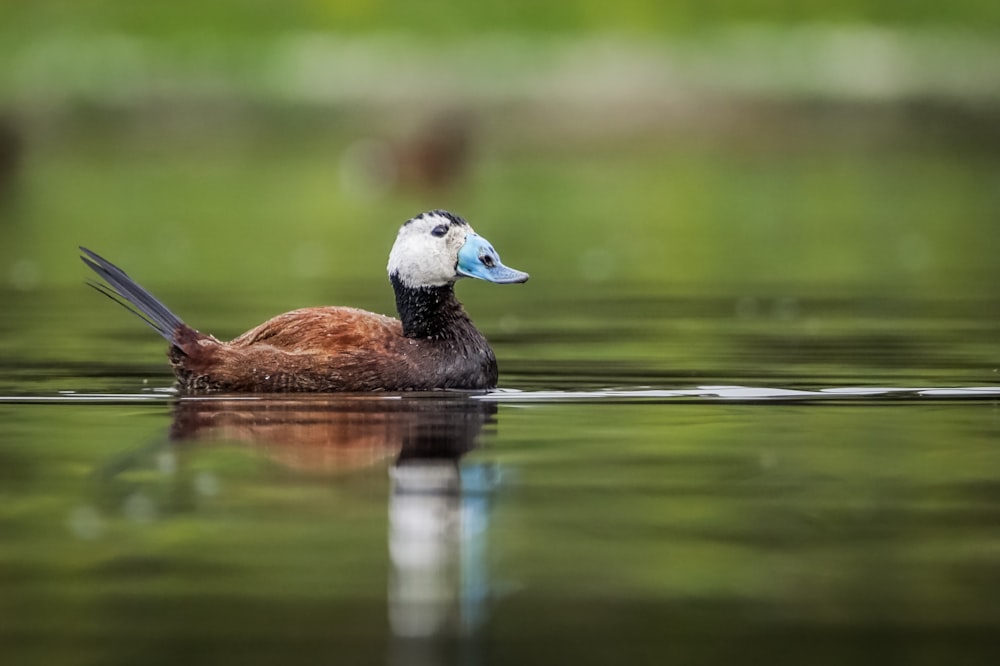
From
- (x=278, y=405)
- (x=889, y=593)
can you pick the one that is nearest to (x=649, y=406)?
(x=278, y=405)

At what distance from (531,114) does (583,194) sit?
60.4 ft

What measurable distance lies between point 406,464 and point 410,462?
0.20ft

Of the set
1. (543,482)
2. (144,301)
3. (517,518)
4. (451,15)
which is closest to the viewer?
(517,518)

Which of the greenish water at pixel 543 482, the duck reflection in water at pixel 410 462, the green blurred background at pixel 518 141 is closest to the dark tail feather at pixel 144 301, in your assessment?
the greenish water at pixel 543 482

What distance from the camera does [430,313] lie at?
10859 mm

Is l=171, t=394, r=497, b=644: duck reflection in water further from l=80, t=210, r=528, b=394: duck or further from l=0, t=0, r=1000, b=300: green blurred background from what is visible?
l=0, t=0, r=1000, b=300: green blurred background

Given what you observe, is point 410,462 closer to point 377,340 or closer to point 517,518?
point 517,518

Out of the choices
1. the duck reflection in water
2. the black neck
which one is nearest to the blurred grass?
the black neck

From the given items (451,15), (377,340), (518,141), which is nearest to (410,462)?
(377,340)

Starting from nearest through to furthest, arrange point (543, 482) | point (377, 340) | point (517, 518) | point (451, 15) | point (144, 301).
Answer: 1. point (517, 518)
2. point (543, 482)
3. point (377, 340)
4. point (144, 301)
5. point (451, 15)

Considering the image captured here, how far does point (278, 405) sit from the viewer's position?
9.92 m

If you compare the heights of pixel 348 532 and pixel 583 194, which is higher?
pixel 583 194

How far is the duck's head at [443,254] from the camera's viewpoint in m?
10.8

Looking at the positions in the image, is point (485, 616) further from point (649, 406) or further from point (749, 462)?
point (649, 406)
